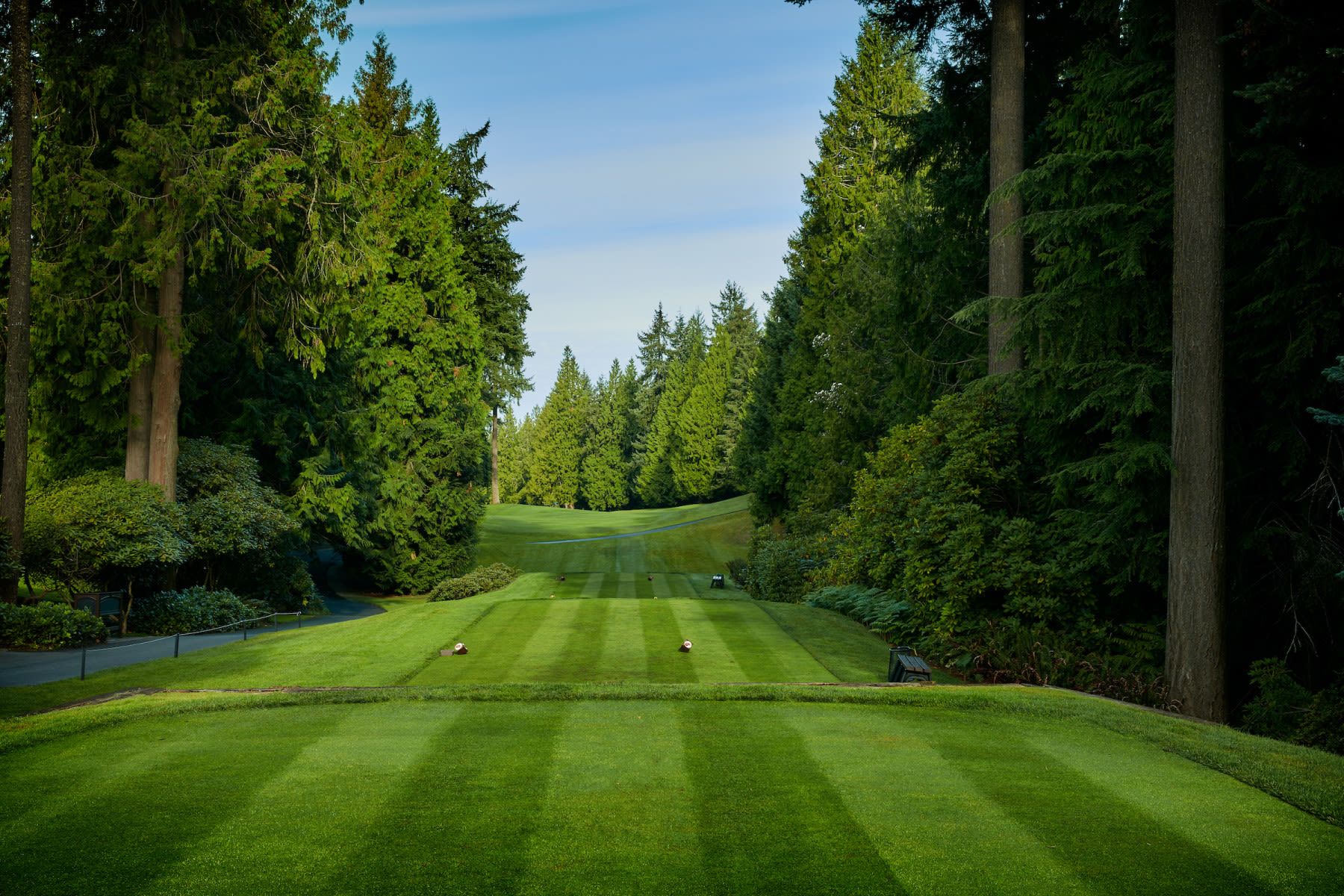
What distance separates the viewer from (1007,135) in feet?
48.4

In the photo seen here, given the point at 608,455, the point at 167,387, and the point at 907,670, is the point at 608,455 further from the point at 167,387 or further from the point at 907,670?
the point at 907,670

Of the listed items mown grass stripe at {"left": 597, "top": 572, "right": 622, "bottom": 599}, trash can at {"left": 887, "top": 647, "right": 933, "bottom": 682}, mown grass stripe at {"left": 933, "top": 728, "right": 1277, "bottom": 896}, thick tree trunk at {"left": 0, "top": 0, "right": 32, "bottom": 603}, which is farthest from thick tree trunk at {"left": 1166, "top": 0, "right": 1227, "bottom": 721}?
thick tree trunk at {"left": 0, "top": 0, "right": 32, "bottom": 603}

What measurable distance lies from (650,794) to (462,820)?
1140 mm

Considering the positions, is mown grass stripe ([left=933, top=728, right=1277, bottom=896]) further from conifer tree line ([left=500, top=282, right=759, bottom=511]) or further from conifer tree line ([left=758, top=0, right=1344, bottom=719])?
conifer tree line ([left=500, top=282, right=759, bottom=511])

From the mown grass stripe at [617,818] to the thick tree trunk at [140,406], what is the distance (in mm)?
15856

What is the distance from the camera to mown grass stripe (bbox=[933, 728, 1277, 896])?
4168mm

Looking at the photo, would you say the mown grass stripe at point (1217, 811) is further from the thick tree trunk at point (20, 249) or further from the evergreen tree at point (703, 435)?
the evergreen tree at point (703, 435)

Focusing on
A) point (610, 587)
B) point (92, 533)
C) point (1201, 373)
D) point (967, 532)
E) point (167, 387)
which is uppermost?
point (167, 387)

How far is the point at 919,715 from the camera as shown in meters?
7.75

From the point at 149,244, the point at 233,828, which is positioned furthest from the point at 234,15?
the point at 233,828

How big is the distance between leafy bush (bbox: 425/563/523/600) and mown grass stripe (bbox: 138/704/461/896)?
2081 cm

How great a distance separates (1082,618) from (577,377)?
66820mm

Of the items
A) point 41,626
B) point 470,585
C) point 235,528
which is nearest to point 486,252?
Result: point 470,585

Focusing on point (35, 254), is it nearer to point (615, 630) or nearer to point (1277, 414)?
point (615, 630)
